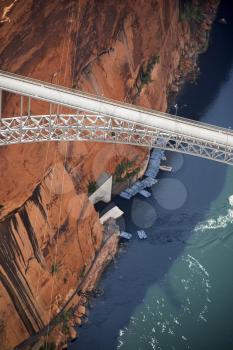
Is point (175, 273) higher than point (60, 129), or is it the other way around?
point (60, 129)

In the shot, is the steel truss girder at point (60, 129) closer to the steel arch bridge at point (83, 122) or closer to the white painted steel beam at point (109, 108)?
the steel arch bridge at point (83, 122)

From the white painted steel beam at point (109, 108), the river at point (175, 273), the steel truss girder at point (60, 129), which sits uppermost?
the white painted steel beam at point (109, 108)

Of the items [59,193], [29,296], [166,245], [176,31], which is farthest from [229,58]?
[29,296]

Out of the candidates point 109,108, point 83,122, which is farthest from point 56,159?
point 109,108

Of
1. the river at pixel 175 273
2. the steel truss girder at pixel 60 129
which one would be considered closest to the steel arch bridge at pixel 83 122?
the steel truss girder at pixel 60 129

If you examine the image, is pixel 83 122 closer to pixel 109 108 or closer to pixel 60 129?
pixel 60 129

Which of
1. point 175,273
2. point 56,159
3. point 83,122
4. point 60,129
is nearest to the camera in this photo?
point 60,129

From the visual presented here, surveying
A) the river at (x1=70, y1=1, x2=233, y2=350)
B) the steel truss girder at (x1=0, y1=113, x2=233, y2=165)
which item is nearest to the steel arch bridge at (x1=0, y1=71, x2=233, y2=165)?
the steel truss girder at (x1=0, y1=113, x2=233, y2=165)
